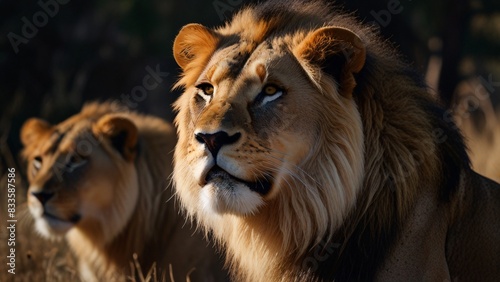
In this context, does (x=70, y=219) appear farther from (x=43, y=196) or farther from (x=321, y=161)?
(x=321, y=161)

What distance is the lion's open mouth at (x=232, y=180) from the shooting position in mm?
3730

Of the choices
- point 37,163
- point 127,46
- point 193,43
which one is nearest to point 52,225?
point 37,163

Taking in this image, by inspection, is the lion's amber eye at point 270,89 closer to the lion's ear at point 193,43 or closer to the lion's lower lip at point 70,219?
the lion's ear at point 193,43

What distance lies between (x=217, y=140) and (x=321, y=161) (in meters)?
0.52

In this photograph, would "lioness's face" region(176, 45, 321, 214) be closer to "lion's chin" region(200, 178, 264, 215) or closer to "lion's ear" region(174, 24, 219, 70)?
"lion's chin" region(200, 178, 264, 215)

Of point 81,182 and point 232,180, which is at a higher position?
point 232,180

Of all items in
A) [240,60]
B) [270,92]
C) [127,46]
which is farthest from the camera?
[127,46]

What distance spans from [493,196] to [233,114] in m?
1.58

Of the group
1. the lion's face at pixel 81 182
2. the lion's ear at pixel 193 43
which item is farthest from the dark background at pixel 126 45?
the lion's ear at pixel 193 43

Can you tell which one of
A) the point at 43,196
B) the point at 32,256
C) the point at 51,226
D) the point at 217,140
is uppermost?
the point at 217,140

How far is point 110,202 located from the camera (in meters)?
6.15

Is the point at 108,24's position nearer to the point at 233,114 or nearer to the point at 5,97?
the point at 5,97

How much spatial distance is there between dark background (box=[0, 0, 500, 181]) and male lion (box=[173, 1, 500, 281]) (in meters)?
3.79

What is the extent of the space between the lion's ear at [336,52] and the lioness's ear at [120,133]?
2462mm
